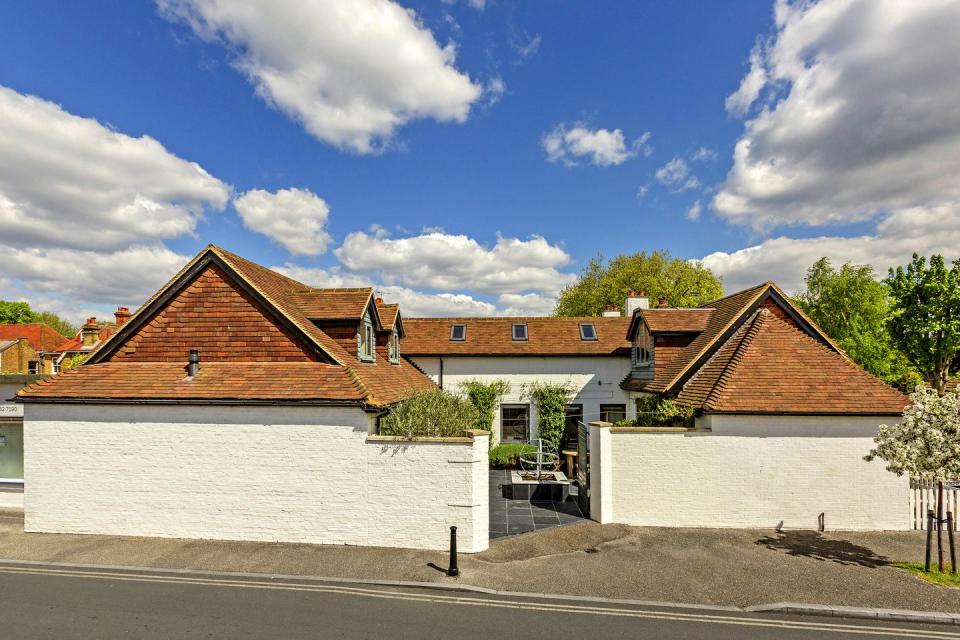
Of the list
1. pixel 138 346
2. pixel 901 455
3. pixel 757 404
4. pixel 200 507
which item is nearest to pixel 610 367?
pixel 757 404

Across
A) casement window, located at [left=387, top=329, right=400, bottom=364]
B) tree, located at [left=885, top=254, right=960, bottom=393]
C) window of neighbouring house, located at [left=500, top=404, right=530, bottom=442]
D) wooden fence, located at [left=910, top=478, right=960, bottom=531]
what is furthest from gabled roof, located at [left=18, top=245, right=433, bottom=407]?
tree, located at [left=885, top=254, right=960, bottom=393]

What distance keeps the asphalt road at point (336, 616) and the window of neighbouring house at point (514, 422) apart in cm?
1380

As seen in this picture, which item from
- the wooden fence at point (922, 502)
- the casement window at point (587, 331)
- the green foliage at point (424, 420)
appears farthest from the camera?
the casement window at point (587, 331)

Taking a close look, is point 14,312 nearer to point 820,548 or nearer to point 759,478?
point 759,478

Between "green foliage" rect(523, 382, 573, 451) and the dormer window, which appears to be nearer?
"green foliage" rect(523, 382, 573, 451)

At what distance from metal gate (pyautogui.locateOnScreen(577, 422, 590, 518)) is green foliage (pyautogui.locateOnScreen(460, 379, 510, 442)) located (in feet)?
26.5

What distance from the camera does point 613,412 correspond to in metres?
21.8

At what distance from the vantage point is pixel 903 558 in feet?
32.1

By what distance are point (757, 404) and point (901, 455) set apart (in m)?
3.18

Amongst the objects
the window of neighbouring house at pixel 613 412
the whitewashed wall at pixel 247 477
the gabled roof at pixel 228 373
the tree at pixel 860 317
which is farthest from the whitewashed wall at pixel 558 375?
the tree at pixel 860 317

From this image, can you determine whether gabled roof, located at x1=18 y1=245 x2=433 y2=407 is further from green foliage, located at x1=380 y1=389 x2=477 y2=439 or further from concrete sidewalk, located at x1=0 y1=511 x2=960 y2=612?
concrete sidewalk, located at x1=0 y1=511 x2=960 y2=612

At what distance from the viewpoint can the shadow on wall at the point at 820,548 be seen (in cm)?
968

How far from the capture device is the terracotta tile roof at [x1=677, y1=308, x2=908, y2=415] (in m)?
11.6

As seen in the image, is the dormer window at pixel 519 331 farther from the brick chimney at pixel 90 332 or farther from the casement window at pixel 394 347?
the brick chimney at pixel 90 332
